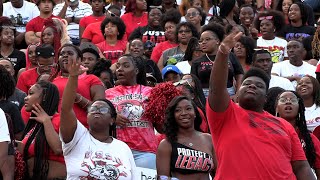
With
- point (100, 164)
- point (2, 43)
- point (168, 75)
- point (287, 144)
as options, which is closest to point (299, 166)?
point (287, 144)

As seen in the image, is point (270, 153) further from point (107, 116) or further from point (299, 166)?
point (107, 116)

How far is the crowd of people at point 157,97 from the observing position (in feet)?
26.7

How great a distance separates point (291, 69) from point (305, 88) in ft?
6.83

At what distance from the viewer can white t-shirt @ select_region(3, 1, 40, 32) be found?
16844 millimetres

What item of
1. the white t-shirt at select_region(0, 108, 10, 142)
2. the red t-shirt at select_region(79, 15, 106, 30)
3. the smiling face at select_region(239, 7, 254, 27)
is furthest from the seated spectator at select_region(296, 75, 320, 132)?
the red t-shirt at select_region(79, 15, 106, 30)

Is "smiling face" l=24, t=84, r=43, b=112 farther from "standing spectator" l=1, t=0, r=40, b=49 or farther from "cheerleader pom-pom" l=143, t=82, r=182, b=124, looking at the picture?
"standing spectator" l=1, t=0, r=40, b=49

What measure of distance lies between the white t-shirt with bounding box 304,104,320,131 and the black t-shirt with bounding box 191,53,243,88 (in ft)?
3.67

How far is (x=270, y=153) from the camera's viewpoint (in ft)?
26.4

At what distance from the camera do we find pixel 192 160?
31.5 ft

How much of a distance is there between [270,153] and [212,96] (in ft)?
2.18

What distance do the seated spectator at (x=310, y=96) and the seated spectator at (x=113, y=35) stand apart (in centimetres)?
360

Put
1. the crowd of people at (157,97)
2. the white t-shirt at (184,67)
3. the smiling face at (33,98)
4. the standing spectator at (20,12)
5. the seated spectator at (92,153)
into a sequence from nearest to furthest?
1. the crowd of people at (157,97)
2. the seated spectator at (92,153)
3. the smiling face at (33,98)
4. the white t-shirt at (184,67)
5. the standing spectator at (20,12)

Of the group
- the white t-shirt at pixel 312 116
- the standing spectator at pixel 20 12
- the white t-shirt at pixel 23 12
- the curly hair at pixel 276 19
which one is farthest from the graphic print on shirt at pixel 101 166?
the white t-shirt at pixel 23 12

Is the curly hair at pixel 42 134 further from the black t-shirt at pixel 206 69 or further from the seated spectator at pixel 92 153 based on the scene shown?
the black t-shirt at pixel 206 69
